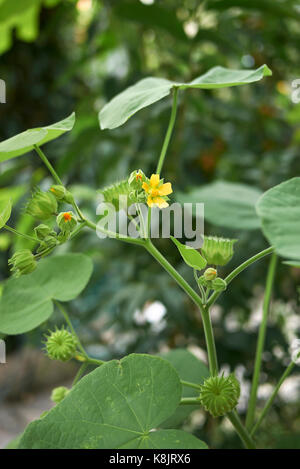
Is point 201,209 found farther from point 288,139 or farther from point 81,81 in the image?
point 81,81

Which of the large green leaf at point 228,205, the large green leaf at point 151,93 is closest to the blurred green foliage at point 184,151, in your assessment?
the large green leaf at point 228,205

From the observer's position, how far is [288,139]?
1.02 m

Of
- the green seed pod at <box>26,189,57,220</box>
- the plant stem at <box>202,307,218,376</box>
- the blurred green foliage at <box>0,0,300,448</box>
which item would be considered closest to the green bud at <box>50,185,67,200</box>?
the green seed pod at <box>26,189,57,220</box>

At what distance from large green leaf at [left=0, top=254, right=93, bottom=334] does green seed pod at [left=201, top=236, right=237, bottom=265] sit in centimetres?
11

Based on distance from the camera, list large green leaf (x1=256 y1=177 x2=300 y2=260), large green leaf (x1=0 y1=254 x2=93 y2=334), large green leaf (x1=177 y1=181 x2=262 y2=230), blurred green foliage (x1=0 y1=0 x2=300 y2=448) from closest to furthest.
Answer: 1. large green leaf (x1=256 y1=177 x2=300 y2=260)
2. large green leaf (x1=0 y1=254 x2=93 y2=334)
3. large green leaf (x1=177 y1=181 x2=262 y2=230)
4. blurred green foliage (x1=0 y1=0 x2=300 y2=448)

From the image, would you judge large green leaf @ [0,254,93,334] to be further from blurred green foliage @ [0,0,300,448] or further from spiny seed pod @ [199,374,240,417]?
blurred green foliage @ [0,0,300,448]

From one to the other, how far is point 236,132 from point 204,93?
0.12m

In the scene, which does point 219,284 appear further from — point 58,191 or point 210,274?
point 58,191

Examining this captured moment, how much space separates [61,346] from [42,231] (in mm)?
85

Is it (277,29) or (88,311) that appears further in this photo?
(277,29)

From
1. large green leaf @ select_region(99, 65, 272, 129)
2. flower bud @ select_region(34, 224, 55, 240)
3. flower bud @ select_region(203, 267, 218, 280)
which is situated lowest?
flower bud @ select_region(203, 267, 218, 280)

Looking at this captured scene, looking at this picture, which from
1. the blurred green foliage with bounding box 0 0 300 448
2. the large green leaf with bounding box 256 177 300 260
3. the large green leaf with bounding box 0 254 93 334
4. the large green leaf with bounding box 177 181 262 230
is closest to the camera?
the large green leaf with bounding box 256 177 300 260

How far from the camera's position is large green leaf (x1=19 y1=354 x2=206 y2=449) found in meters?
0.24

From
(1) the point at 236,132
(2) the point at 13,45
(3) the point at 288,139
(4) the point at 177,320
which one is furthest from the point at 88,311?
(2) the point at 13,45
